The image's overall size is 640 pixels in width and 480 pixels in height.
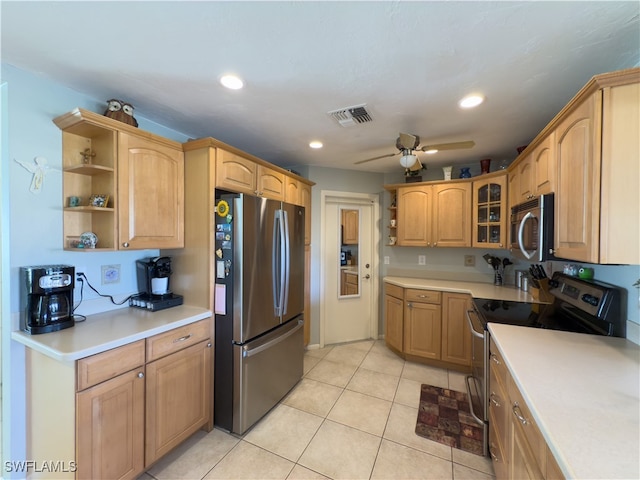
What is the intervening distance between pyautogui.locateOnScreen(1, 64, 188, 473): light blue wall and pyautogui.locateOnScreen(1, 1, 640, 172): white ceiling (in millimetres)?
124

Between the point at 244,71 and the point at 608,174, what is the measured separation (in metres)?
1.80

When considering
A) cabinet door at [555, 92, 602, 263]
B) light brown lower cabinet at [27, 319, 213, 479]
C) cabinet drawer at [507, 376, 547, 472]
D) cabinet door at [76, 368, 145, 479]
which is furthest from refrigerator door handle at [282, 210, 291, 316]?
cabinet door at [555, 92, 602, 263]

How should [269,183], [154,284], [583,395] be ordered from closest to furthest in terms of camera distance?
[583,395] < [154,284] < [269,183]

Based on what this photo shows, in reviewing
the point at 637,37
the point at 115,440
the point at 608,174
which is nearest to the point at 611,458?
the point at 608,174

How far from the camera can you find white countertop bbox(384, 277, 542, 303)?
8.05 feet

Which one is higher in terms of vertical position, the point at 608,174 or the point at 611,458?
the point at 608,174

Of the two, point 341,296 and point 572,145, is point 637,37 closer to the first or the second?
point 572,145

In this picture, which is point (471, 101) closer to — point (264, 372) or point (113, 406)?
point (264, 372)

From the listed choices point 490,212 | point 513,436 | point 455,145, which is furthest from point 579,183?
point 490,212

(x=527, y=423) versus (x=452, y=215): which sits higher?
(x=452, y=215)

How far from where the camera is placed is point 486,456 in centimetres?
176

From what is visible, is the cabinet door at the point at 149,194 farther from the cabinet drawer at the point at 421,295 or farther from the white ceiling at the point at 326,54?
the cabinet drawer at the point at 421,295

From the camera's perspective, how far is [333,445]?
1.85 metres

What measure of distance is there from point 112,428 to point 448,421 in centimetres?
229
